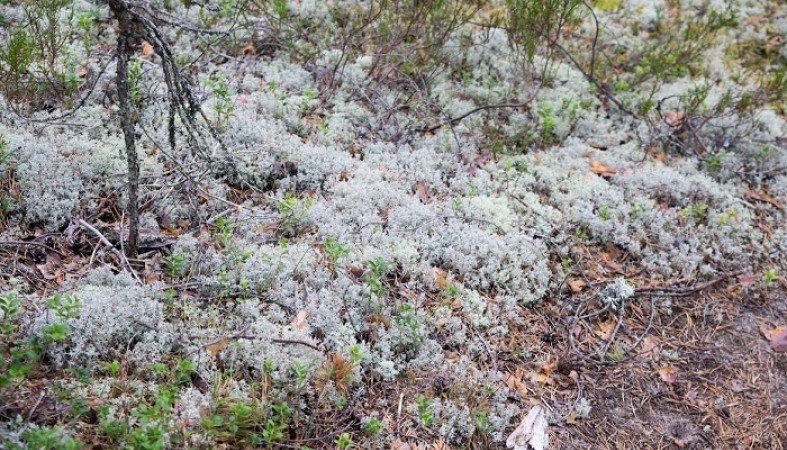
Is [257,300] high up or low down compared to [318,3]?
down

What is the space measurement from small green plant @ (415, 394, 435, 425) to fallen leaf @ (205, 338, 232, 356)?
121cm

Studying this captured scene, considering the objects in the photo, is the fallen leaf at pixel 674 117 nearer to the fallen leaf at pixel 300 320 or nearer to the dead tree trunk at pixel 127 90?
the fallen leaf at pixel 300 320

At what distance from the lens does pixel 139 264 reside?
12.4ft

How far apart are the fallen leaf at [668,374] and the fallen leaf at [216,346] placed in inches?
124

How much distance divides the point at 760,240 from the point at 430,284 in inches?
138

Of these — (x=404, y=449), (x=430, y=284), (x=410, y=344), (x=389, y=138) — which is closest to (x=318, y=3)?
(x=389, y=138)

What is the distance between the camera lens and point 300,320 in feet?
11.8

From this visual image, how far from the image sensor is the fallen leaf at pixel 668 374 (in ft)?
13.6

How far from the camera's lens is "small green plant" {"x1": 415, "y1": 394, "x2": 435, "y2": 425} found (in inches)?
127

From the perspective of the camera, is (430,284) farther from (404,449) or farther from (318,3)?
(318,3)

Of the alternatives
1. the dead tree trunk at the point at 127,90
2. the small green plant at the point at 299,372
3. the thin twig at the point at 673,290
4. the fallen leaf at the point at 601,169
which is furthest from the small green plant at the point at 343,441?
the fallen leaf at the point at 601,169

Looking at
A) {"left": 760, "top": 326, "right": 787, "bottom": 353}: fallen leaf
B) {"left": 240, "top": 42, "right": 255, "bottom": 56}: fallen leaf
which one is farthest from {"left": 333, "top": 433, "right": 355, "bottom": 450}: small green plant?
{"left": 240, "top": 42, "right": 255, "bottom": 56}: fallen leaf

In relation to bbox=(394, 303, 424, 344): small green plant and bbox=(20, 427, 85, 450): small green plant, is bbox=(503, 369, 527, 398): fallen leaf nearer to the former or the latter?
bbox=(394, 303, 424, 344): small green plant

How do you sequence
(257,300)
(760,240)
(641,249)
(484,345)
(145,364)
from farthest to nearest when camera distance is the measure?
(760,240) < (641,249) < (484,345) < (257,300) < (145,364)
